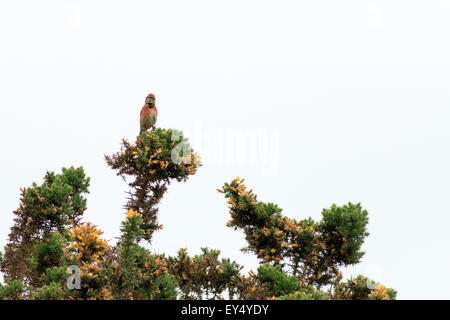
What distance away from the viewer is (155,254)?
33.8 ft

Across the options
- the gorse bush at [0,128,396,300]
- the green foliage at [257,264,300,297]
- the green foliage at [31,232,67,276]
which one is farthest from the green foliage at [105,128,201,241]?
the green foliage at [257,264,300,297]

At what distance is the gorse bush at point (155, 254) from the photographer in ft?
29.0

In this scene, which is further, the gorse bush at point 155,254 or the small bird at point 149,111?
the small bird at point 149,111

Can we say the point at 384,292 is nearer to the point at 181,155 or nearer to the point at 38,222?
the point at 181,155

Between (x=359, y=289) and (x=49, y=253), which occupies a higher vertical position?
(x=49, y=253)

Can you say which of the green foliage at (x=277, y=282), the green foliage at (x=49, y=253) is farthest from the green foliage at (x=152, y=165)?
the green foliage at (x=277, y=282)

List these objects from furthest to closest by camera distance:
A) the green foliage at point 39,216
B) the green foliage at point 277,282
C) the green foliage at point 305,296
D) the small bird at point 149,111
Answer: the small bird at point 149,111 < the green foliage at point 39,216 < the green foliage at point 277,282 < the green foliage at point 305,296

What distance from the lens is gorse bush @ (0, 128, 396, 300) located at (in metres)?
8.84

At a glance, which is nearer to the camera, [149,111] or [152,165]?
[152,165]

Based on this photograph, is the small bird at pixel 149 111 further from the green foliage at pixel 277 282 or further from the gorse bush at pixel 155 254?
the green foliage at pixel 277 282

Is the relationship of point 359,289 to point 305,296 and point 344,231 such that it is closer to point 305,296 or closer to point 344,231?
point 344,231

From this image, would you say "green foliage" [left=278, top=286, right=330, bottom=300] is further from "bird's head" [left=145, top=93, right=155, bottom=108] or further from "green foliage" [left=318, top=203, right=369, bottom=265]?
"bird's head" [left=145, top=93, right=155, bottom=108]

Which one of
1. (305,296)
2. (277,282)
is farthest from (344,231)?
(305,296)
